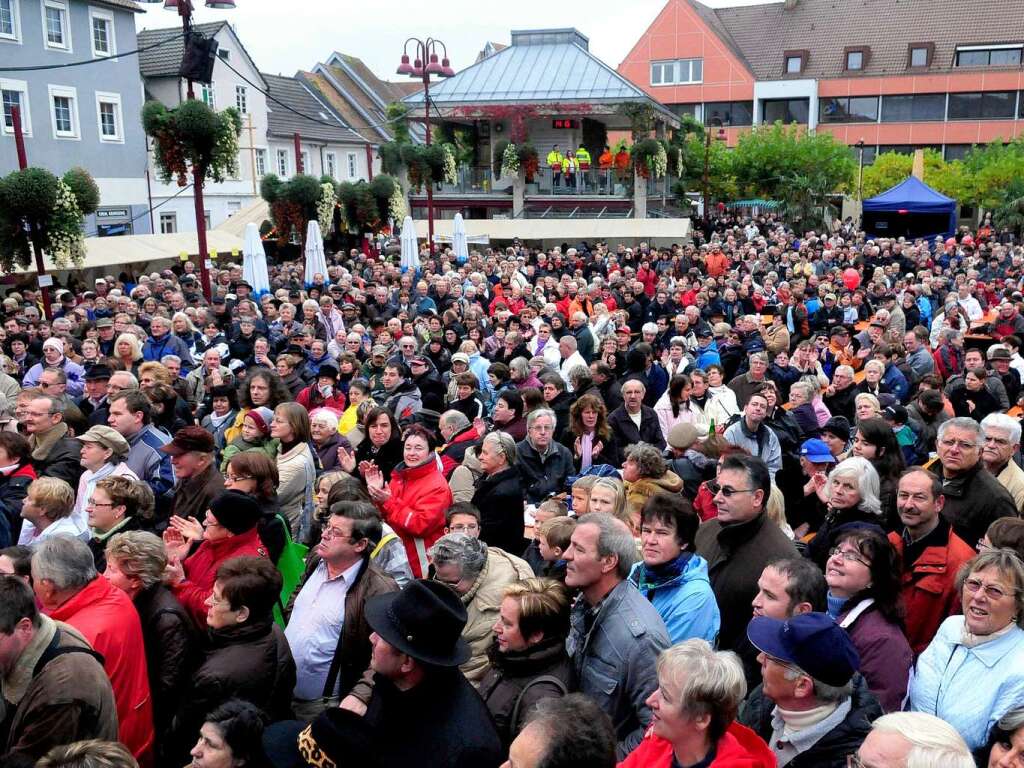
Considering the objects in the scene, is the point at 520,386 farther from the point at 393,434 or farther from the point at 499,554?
the point at 499,554

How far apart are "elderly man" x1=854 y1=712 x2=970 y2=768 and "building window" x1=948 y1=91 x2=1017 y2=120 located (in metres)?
54.1

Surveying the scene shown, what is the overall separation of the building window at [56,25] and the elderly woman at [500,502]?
89.6ft

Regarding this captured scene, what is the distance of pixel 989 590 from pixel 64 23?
31103mm

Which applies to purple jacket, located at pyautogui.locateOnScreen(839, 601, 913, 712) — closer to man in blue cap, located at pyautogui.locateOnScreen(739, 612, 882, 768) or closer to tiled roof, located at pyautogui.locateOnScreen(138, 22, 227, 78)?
man in blue cap, located at pyautogui.locateOnScreen(739, 612, 882, 768)

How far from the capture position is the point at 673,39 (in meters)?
52.2

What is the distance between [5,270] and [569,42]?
2829 cm

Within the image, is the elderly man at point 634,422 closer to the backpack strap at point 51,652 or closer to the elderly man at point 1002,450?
the elderly man at point 1002,450

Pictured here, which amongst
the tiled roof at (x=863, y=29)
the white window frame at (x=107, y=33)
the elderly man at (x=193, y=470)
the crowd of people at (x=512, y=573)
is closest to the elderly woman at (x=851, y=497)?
the crowd of people at (x=512, y=573)

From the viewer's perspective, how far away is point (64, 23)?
90.2ft

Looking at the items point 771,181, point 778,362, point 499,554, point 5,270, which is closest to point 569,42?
point 771,181

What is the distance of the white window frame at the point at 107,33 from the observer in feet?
93.9

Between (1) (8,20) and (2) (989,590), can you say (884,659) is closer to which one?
(2) (989,590)

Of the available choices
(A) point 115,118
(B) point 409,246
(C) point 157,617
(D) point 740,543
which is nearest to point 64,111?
(A) point 115,118

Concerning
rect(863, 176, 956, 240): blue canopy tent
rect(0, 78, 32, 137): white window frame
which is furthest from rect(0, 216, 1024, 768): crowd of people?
rect(863, 176, 956, 240): blue canopy tent
